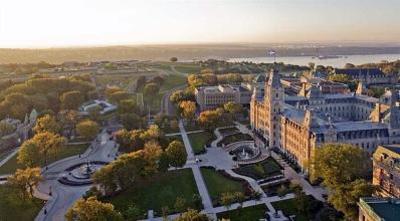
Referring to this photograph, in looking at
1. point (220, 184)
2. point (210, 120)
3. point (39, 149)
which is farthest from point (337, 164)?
point (39, 149)

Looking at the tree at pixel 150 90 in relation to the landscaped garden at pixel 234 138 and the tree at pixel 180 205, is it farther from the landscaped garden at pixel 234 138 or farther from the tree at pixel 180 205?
the tree at pixel 180 205

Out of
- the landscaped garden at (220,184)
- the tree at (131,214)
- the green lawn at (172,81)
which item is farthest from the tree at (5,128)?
the green lawn at (172,81)

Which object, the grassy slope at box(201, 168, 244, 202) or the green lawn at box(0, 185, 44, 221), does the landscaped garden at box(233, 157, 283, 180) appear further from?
the green lawn at box(0, 185, 44, 221)

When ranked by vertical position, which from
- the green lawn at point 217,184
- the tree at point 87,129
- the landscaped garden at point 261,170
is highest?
the tree at point 87,129

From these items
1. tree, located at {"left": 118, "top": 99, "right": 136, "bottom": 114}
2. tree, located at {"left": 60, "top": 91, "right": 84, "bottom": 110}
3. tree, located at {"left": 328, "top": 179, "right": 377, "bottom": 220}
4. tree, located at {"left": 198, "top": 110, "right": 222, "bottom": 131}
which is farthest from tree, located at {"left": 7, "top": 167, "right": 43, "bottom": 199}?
tree, located at {"left": 60, "top": 91, "right": 84, "bottom": 110}

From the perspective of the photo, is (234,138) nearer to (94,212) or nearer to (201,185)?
(201,185)

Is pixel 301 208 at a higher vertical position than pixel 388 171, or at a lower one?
lower

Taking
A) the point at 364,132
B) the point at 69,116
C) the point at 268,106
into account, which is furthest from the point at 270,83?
the point at 69,116
